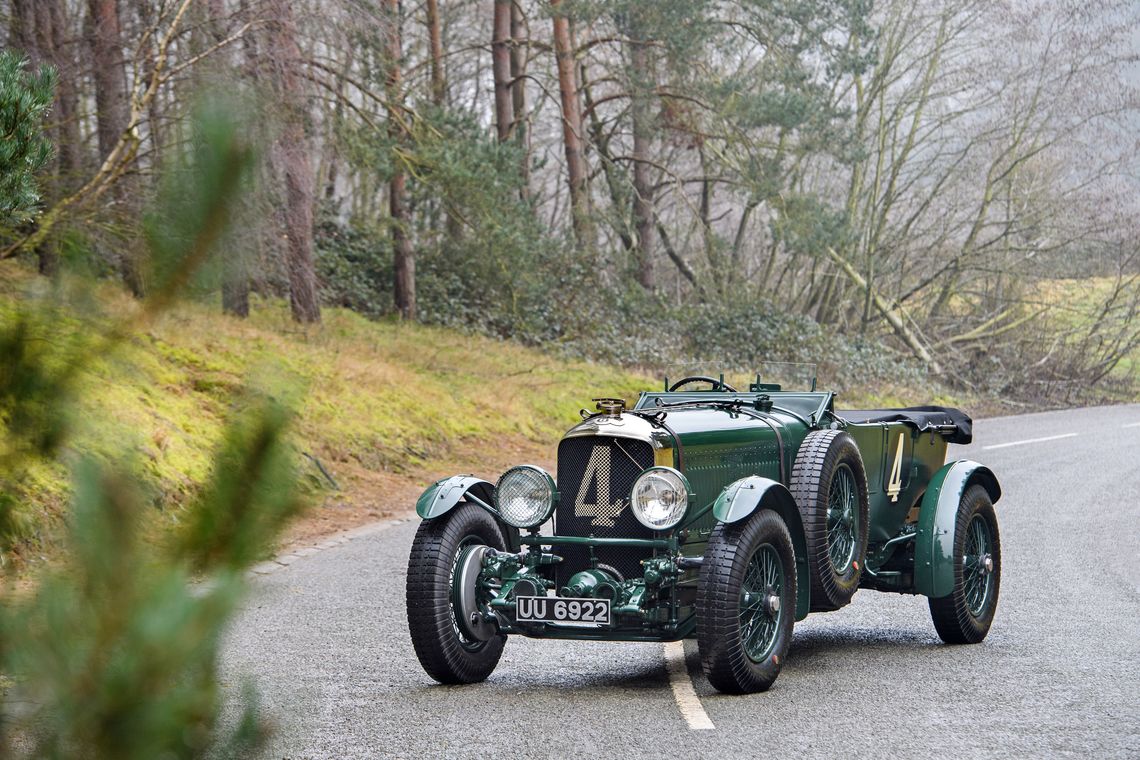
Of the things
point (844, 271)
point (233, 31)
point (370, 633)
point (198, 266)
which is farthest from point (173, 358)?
point (844, 271)

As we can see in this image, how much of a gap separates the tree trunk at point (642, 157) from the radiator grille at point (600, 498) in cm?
2317

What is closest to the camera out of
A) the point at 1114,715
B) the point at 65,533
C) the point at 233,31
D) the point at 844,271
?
the point at 65,533

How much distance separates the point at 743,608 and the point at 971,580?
2.41 meters

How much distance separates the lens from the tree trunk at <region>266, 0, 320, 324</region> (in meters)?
18.7

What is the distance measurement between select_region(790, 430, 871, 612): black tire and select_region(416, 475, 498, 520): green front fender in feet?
5.47

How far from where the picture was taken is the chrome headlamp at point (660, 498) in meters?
6.85

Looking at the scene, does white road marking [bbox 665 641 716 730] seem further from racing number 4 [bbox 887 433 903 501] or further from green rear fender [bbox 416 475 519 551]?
racing number 4 [bbox 887 433 903 501]

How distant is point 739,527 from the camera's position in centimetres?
665

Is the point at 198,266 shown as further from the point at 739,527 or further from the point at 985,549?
the point at 985,549

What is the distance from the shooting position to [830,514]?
771cm

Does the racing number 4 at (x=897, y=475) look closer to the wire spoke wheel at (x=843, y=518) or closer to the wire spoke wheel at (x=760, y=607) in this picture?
the wire spoke wheel at (x=843, y=518)

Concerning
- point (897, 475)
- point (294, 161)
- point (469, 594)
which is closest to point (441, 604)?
point (469, 594)

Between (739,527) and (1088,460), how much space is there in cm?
1487

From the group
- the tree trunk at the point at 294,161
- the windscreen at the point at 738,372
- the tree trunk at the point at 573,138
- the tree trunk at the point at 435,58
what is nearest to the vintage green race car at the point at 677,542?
the tree trunk at the point at 294,161
